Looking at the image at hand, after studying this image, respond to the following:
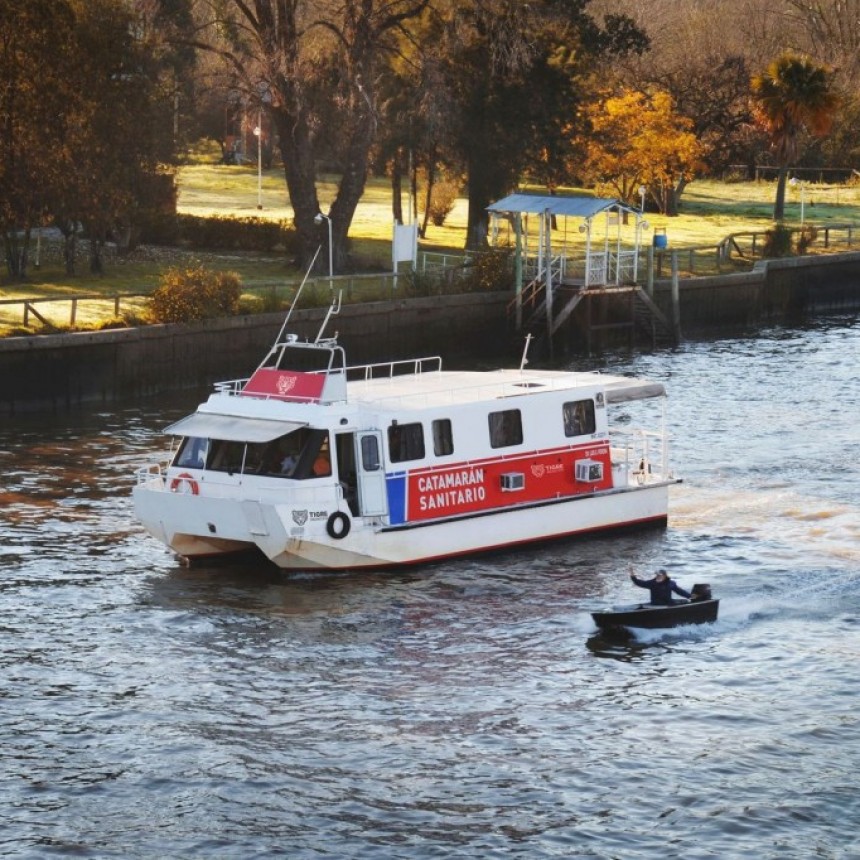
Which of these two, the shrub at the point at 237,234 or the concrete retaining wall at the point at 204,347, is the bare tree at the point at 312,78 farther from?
the concrete retaining wall at the point at 204,347

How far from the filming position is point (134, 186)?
61500 millimetres

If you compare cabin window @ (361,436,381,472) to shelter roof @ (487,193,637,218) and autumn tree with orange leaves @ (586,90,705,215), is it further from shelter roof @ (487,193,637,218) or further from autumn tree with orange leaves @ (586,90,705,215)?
autumn tree with orange leaves @ (586,90,705,215)

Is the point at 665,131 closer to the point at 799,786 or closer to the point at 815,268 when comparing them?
the point at 815,268

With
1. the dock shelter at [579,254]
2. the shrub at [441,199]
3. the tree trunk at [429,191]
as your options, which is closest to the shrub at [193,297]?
the dock shelter at [579,254]

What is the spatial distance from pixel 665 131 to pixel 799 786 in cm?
6600

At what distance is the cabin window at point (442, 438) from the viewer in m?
32.5

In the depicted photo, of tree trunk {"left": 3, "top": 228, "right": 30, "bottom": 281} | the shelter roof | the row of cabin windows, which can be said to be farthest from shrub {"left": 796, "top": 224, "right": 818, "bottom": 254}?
the row of cabin windows

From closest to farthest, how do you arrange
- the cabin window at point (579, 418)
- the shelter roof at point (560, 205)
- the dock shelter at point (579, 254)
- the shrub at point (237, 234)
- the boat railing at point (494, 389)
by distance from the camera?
1. the boat railing at point (494, 389)
2. the cabin window at point (579, 418)
3. the shelter roof at point (560, 205)
4. the dock shelter at point (579, 254)
5. the shrub at point (237, 234)

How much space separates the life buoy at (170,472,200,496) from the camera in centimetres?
3131

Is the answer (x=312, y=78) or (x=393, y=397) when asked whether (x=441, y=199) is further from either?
(x=393, y=397)

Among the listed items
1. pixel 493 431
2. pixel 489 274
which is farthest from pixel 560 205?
pixel 493 431

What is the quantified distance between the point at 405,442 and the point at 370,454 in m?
0.85

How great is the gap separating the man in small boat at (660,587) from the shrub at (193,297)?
25.9m

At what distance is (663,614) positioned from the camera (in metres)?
28.6
